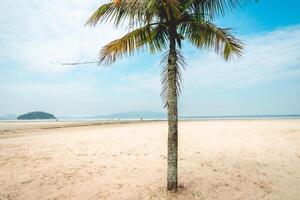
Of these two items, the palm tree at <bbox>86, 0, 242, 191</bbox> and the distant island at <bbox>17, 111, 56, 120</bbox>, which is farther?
the distant island at <bbox>17, 111, 56, 120</bbox>

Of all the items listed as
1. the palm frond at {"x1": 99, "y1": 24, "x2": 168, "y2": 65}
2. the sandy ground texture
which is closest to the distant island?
the sandy ground texture

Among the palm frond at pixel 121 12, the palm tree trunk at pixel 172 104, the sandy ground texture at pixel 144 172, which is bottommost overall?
the sandy ground texture at pixel 144 172

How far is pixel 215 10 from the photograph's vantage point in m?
6.30

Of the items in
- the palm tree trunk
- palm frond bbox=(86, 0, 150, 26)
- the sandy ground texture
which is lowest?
the sandy ground texture

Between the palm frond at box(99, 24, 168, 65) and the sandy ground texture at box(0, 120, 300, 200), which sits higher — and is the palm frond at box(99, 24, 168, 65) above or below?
above

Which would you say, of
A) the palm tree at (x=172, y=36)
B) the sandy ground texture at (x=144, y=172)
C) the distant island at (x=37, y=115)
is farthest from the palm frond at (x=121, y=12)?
the distant island at (x=37, y=115)

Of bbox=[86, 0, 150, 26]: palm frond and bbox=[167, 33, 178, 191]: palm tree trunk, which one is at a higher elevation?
bbox=[86, 0, 150, 26]: palm frond

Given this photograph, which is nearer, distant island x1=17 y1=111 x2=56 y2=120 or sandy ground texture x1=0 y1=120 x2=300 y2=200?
sandy ground texture x1=0 y1=120 x2=300 y2=200

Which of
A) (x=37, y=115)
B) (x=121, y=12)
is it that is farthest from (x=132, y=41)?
(x=37, y=115)

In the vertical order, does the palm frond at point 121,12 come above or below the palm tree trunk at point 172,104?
above

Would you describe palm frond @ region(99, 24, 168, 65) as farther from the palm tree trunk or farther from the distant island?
the distant island

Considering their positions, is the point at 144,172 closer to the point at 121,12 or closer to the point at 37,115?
the point at 121,12

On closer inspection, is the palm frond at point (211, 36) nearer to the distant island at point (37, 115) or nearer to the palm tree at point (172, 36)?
the palm tree at point (172, 36)

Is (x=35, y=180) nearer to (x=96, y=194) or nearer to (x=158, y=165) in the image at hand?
(x=96, y=194)
